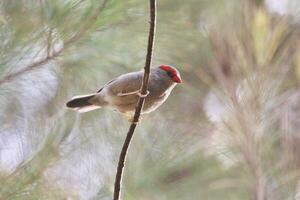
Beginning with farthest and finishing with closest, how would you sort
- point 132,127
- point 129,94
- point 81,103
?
point 81,103, point 129,94, point 132,127

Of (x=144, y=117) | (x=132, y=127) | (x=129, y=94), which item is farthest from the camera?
(x=144, y=117)

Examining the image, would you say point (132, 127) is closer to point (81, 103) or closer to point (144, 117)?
point (81, 103)

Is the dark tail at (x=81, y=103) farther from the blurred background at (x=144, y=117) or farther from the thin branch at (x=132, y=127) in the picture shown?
the thin branch at (x=132, y=127)

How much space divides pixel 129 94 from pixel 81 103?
17 cm

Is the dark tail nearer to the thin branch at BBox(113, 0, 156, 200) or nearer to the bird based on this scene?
the bird

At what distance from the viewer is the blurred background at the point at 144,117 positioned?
55.9 inches

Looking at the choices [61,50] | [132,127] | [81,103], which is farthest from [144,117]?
[132,127]

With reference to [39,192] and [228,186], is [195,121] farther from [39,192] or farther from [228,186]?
[39,192]

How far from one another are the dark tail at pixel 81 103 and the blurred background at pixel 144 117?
0.19ft

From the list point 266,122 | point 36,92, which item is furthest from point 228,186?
point 36,92

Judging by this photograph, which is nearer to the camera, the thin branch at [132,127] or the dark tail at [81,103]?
the thin branch at [132,127]

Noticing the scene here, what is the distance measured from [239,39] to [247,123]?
0.94ft

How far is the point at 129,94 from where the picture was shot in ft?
5.01

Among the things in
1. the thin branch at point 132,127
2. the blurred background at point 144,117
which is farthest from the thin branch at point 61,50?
the thin branch at point 132,127
